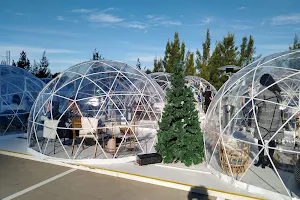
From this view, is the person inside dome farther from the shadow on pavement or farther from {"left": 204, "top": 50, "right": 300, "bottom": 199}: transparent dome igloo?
the shadow on pavement

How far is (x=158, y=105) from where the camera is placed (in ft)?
35.4

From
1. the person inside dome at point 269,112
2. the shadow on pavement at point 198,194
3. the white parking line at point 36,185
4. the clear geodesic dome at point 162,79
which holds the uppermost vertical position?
the clear geodesic dome at point 162,79

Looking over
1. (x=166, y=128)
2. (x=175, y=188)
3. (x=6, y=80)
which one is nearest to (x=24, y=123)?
(x=6, y=80)

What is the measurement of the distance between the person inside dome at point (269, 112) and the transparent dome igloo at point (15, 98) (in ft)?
36.5

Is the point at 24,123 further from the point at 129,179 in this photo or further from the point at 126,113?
the point at 129,179

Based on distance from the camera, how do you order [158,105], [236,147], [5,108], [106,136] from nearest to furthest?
[236,147] < [106,136] < [158,105] < [5,108]

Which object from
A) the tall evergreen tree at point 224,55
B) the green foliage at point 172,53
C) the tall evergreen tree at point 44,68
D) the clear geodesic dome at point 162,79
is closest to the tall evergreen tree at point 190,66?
the green foliage at point 172,53

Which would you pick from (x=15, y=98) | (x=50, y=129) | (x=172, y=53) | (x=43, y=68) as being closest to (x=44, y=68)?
(x=43, y=68)

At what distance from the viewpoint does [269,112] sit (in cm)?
602

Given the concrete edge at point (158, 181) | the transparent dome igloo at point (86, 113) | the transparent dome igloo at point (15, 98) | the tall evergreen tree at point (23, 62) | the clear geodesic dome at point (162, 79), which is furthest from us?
the tall evergreen tree at point (23, 62)

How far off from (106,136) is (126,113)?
121 cm

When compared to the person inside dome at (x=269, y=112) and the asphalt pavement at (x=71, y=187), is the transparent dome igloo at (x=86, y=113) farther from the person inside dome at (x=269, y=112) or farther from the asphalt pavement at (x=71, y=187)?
the person inside dome at (x=269, y=112)

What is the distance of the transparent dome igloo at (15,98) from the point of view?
1188 centimetres

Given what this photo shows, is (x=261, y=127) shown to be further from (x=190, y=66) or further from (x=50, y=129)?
(x=190, y=66)
